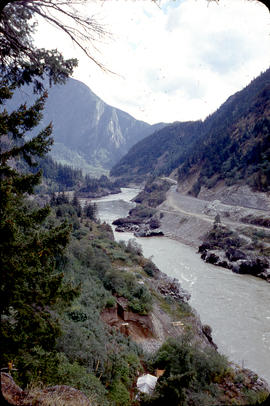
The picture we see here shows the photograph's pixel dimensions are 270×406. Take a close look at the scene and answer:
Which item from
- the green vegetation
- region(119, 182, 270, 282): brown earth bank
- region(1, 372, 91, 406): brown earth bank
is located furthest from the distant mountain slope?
region(1, 372, 91, 406): brown earth bank

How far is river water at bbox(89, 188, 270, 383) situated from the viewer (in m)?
13.9

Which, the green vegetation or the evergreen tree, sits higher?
the evergreen tree

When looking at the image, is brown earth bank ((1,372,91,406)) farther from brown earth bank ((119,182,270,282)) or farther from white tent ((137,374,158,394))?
brown earth bank ((119,182,270,282))

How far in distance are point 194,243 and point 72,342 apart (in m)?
35.8

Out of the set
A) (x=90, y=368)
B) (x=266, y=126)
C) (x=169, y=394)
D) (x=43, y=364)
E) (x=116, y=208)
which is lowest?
(x=116, y=208)

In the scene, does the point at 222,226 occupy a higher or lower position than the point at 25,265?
lower

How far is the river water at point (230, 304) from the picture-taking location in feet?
45.6

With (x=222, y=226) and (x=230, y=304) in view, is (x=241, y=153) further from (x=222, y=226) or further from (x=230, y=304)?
(x=230, y=304)

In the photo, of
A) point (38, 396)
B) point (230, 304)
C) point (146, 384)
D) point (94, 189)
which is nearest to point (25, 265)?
point (38, 396)

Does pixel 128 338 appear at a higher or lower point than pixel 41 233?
lower

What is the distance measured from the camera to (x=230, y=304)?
65.0 feet

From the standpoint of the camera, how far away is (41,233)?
418cm

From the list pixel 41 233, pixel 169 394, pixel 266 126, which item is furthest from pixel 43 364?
pixel 266 126

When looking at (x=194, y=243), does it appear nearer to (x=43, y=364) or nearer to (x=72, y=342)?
(x=72, y=342)
